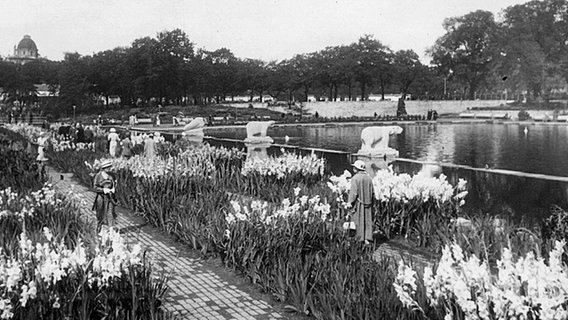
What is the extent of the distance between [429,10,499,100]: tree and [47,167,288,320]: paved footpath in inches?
2710

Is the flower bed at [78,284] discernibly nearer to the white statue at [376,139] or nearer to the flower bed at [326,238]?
the flower bed at [326,238]

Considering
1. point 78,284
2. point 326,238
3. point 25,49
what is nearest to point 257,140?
point 326,238

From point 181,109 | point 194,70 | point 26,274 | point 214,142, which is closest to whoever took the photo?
point 26,274

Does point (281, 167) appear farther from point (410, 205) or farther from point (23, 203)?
point (23, 203)

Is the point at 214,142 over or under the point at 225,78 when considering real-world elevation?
under

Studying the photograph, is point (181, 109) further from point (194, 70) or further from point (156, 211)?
point (156, 211)

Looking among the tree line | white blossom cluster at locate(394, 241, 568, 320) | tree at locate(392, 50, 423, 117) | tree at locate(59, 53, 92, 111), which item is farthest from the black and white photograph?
tree at locate(392, 50, 423, 117)

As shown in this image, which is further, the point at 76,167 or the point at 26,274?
the point at 76,167

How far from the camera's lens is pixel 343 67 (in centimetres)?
7069

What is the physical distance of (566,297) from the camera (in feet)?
13.5

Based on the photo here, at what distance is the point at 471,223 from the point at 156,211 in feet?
16.5

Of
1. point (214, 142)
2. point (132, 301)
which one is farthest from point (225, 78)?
point (132, 301)

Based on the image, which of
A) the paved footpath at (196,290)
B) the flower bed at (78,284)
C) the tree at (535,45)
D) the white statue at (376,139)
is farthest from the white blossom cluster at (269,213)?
the tree at (535,45)

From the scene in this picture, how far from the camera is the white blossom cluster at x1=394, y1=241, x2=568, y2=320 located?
4004 millimetres
